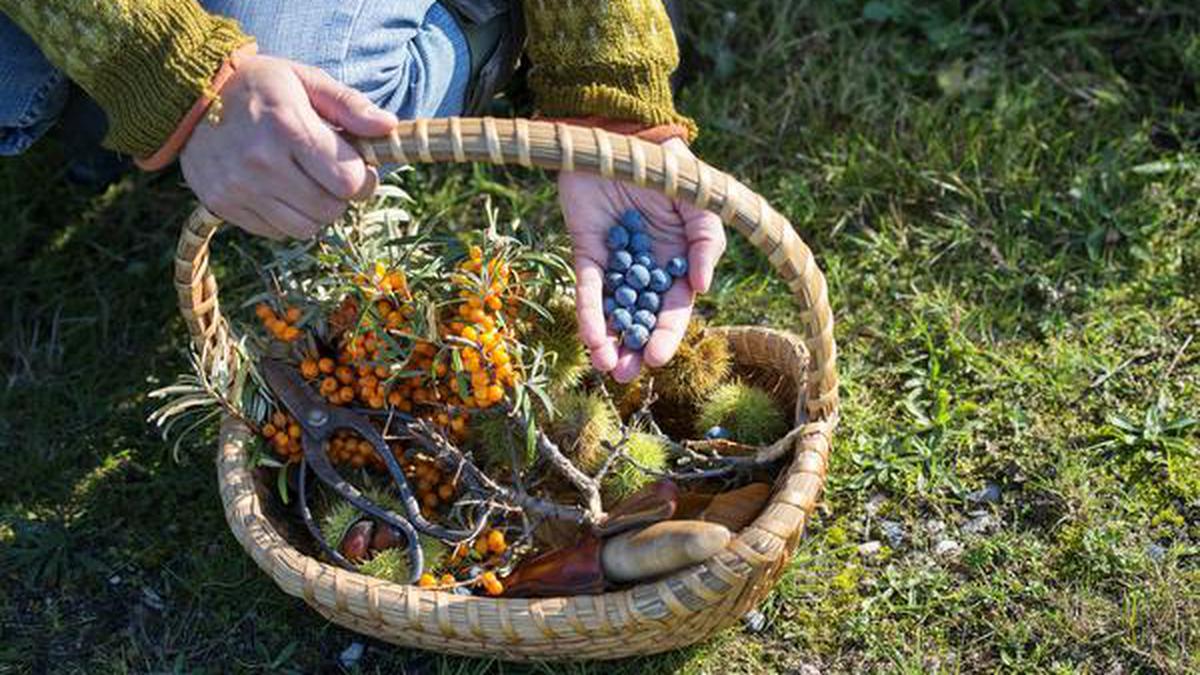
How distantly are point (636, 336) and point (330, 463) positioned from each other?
53 centimetres

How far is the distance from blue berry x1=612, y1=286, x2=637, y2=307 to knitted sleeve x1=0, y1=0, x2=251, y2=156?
0.65m

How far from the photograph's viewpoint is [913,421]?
248 centimetres

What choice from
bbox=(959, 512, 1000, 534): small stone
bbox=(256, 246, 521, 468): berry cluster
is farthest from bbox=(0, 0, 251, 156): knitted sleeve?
bbox=(959, 512, 1000, 534): small stone

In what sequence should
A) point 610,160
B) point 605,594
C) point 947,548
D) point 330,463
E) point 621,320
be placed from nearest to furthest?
point 610,160, point 605,594, point 621,320, point 330,463, point 947,548

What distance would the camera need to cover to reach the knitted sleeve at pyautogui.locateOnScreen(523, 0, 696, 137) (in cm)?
210

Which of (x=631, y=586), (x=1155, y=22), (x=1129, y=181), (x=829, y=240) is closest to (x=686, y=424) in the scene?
(x=631, y=586)

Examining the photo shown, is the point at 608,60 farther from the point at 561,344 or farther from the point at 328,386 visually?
the point at 328,386

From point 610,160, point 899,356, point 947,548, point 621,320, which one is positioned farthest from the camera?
point 899,356

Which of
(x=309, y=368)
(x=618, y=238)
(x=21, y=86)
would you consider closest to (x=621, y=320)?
(x=618, y=238)

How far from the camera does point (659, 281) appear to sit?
2094mm

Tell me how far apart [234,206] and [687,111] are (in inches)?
51.6

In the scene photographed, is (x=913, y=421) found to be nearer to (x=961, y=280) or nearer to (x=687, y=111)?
(x=961, y=280)

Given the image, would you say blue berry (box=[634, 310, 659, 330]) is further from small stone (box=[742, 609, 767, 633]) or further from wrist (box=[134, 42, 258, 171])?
wrist (box=[134, 42, 258, 171])

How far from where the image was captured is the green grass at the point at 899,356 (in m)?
2.22
